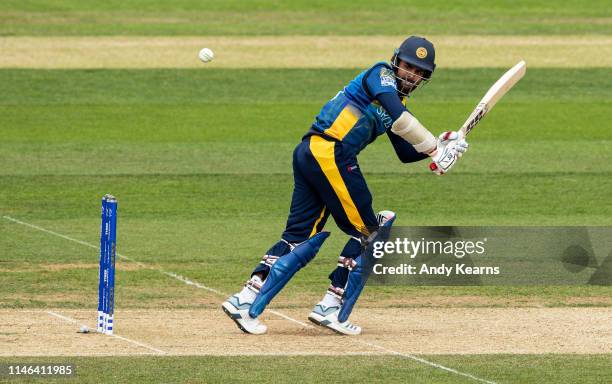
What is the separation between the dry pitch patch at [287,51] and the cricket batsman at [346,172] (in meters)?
15.0

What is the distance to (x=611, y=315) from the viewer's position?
9633 millimetres

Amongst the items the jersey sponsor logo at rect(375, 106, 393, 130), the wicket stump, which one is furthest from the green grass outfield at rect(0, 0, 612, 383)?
the jersey sponsor logo at rect(375, 106, 393, 130)

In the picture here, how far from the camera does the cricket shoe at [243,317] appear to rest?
8898 mm

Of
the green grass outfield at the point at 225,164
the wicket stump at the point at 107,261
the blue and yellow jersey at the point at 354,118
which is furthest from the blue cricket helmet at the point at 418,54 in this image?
the green grass outfield at the point at 225,164

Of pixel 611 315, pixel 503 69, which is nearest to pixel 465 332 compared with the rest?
pixel 611 315

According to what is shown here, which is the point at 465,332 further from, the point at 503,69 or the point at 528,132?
the point at 503,69

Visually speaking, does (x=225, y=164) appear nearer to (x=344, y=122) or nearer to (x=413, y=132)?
(x=344, y=122)

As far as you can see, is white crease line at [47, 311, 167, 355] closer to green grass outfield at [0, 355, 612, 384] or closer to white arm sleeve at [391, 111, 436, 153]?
green grass outfield at [0, 355, 612, 384]

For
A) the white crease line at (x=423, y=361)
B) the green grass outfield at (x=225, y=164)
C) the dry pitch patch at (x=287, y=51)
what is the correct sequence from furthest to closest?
the dry pitch patch at (x=287, y=51), the green grass outfield at (x=225, y=164), the white crease line at (x=423, y=361)

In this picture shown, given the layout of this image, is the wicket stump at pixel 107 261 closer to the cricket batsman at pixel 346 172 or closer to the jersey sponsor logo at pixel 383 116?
the cricket batsman at pixel 346 172

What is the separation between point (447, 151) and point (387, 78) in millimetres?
603
